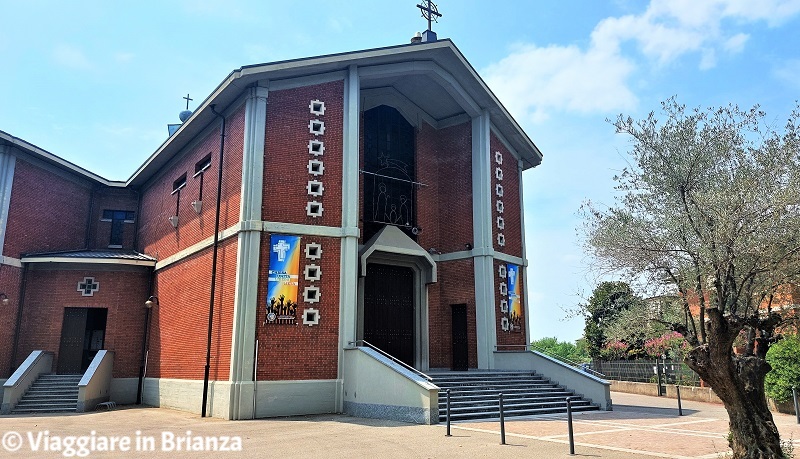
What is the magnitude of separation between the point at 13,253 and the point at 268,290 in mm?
10508

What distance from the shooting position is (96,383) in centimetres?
1748

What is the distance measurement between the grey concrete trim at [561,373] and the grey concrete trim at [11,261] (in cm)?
1562

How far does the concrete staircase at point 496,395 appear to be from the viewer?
1310cm

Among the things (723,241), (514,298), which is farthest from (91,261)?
(723,241)

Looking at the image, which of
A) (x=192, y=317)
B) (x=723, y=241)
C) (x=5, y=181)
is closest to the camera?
(x=723, y=241)

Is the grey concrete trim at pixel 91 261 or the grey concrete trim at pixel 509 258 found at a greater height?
the grey concrete trim at pixel 509 258

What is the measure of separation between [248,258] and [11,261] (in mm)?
9960

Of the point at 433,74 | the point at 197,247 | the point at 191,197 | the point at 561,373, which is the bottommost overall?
the point at 561,373

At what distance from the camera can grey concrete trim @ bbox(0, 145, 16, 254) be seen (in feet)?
61.3

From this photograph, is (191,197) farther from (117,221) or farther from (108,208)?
(108,208)

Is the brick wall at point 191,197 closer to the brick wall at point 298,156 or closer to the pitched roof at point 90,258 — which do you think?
the pitched roof at point 90,258

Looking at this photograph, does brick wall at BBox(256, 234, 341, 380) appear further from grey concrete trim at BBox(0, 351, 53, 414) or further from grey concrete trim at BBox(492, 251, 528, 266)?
grey concrete trim at BBox(0, 351, 53, 414)

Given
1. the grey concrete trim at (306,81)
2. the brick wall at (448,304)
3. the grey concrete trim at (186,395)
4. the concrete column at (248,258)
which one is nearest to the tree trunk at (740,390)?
the concrete column at (248,258)

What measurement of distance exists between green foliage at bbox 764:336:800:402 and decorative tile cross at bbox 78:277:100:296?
68.5ft
